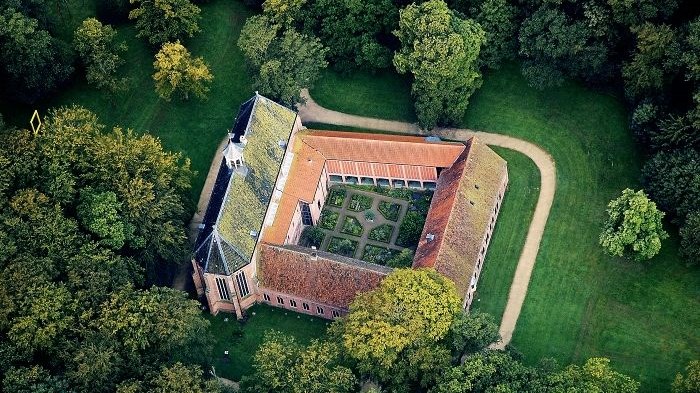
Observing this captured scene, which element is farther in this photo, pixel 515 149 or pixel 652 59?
pixel 515 149

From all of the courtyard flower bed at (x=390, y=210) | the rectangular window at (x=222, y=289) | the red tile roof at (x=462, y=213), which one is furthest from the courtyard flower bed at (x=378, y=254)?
the rectangular window at (x=222, y=289)

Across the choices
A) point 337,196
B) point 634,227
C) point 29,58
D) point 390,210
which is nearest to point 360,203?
point 337,196

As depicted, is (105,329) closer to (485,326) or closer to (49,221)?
(49,221)

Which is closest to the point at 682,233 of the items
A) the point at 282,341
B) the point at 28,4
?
the point at 282,341

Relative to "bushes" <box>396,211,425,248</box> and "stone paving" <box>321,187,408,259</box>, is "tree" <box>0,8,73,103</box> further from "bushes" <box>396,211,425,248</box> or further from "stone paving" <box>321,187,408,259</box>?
"bushes" <box>396,211,425,248</box>

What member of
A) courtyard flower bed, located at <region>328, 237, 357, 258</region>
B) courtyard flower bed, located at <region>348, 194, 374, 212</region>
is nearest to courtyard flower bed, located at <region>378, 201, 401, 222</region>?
courtyard flower bed, located at <region>348, 194, 374, 212</region>

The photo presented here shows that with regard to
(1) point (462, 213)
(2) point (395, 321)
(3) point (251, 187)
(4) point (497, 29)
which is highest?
(4) point (497, 29)

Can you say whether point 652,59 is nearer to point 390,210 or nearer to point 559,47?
point 559,47
